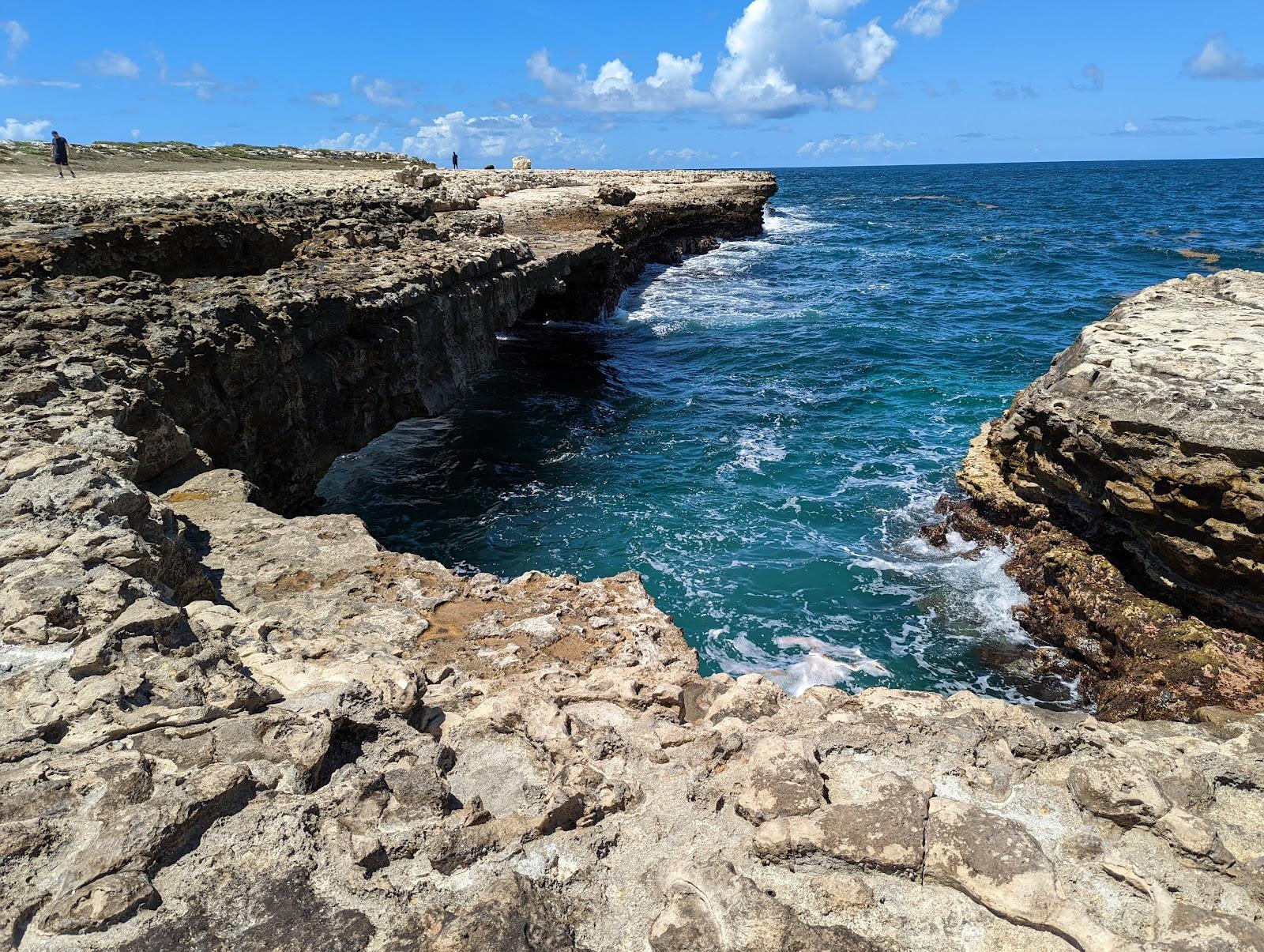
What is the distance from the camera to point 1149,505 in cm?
992

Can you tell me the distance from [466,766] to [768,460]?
14.6 metres

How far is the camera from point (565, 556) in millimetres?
14055

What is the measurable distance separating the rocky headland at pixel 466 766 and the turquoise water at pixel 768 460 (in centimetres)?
427

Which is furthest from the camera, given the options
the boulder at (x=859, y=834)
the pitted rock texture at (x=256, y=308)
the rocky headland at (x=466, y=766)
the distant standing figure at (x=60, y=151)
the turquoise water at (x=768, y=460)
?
the distant standing figure at (x=60, y=151)

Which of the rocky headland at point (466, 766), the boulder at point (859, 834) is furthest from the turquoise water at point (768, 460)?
the boulder at point (859, 834)

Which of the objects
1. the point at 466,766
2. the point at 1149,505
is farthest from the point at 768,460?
the point at 466,766

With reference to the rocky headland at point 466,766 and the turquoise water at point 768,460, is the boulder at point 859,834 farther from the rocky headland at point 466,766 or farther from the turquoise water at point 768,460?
the turquoise water at point 768,460

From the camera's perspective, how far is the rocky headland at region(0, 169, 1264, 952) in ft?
11.7

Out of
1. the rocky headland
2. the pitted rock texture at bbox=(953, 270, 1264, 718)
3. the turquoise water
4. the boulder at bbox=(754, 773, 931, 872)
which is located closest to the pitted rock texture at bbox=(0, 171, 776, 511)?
Answer: the rocky headland

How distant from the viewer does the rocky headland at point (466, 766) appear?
3553 millimetres

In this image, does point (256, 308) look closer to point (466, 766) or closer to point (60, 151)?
point (466, 766)

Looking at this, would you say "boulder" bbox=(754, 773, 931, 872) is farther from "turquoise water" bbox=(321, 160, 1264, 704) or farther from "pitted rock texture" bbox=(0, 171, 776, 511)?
"pitted rock texture" bbox=(0, 171, 776, 511)

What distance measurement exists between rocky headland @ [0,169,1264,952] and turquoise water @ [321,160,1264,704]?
427cm

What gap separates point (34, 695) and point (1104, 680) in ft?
37.1
